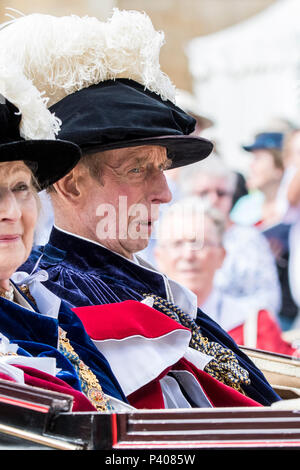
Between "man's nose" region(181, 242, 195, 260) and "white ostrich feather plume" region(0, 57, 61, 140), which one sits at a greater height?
"white ostrich feather plume" region(0, 57, 61, 140)

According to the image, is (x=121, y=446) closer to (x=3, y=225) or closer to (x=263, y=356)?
(x=3, y=225)

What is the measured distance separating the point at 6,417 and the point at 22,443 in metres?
0.06

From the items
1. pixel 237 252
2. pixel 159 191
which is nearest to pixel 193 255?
pixel 237 252

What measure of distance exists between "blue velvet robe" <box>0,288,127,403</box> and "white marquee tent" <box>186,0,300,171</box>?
4.62m

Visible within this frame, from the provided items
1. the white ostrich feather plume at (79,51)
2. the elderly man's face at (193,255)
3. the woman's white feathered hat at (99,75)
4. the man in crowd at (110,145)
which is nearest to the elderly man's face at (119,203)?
the man in crowd at (110,145)

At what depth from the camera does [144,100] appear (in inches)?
101

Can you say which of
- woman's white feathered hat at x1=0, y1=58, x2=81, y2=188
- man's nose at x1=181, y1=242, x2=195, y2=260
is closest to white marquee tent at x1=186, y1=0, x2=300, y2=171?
man's nose at x1=181, y1=242, x2=195, y2=260

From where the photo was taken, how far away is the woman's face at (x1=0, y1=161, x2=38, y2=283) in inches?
75.4

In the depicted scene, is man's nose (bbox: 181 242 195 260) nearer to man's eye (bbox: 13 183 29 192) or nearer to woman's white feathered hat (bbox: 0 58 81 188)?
woman's white feathered hat (bbox: 0 58 81 188)

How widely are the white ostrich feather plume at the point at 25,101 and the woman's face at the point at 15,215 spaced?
0.09 m

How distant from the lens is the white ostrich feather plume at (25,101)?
197 centimetres

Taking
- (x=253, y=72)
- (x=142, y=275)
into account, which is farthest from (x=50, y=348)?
(x=253, y=72)

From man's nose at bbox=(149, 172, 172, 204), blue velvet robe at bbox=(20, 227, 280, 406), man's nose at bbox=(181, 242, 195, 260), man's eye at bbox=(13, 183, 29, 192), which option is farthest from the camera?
man's nose at bbox=(181, 242, 195, 260)

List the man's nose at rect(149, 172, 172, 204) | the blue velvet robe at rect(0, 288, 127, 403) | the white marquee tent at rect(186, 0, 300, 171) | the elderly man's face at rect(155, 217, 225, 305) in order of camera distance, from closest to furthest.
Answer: the blue velvet robe at rect(0, 288, 127, 403)
the man's nose at rect(149, 172, 172, 204)
the elderly man's face at rect(155, 217, 225, 305)
the white marquee tent at rect(186, 0, 300, 171)
